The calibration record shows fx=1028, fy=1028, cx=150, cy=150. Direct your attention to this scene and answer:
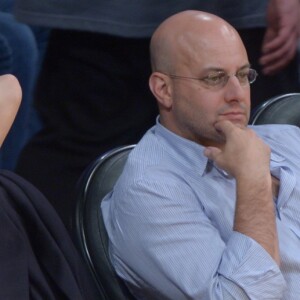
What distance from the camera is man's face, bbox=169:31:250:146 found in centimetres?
235

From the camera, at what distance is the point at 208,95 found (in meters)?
2.35

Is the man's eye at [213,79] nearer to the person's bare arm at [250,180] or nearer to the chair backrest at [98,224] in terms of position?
the person's bare arm at [250,180]

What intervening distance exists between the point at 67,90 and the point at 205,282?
87 centimetres

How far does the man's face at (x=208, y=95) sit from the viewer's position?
235cm

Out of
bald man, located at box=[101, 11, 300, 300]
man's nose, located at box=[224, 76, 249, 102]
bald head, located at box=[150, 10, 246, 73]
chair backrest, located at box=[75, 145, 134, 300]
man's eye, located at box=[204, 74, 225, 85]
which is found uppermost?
bald head, located at box=[150, 10, 246, 73]

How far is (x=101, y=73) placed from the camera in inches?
108

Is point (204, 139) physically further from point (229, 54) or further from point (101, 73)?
point (101, 73)

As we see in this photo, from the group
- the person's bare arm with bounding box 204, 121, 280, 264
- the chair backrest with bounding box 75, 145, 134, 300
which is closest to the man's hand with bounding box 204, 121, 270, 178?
the person's bare arm with bounding box 204, 121, 280, 264

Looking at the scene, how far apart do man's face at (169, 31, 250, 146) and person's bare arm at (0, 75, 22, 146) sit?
2.05 feet

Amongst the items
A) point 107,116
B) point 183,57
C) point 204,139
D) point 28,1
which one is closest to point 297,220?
point 204,139

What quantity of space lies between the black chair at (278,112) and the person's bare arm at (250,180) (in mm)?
Result: 500

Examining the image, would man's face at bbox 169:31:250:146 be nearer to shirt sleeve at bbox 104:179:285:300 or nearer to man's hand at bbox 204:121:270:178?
man's hand at bbox 204:121:270:178

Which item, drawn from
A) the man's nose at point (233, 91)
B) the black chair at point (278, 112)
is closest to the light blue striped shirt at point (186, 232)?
the man's nose at point (233, 91)

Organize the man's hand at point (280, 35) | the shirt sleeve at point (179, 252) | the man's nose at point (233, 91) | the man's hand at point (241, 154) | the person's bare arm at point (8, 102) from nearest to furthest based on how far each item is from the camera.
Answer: the person's bare arm at point (8, 102) → the shirt sleeve at point (179, 252) → the man's hand at point (241, 154) → the man's nose at point (233, 91) → the man's hand at point (280, 35)
